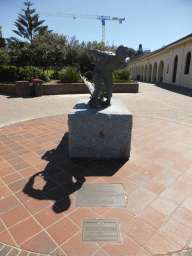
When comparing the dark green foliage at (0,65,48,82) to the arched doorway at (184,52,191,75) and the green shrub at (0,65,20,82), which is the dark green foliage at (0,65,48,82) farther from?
the arched doorway at (184,52,191,75)

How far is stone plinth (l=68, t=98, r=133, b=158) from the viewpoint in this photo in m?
3.58

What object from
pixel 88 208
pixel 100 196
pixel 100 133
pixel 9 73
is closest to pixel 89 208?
pixel 88 208

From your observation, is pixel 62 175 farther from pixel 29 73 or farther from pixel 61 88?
pixel 29 73

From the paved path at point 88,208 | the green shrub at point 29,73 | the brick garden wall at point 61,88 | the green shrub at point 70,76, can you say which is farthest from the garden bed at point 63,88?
the paved path at point 88,208

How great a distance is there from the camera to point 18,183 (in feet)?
9.95

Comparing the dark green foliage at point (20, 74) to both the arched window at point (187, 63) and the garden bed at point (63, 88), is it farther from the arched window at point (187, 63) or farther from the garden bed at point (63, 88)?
the arched window at point (187, 63)

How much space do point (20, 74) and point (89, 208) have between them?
1597cm

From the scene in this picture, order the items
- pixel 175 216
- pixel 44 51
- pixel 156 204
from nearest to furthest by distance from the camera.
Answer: pixel 175 216 → pixel 156 204 → pixel 44 51

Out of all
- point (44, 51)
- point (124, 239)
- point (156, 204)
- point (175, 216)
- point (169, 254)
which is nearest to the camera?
point (169, 254)

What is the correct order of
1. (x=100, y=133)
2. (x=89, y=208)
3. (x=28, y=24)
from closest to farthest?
(x=89, y=208) < (x=100, y=133) < (x=28, y=24)

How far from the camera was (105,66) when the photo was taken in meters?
3.76

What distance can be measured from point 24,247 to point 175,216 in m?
1.78

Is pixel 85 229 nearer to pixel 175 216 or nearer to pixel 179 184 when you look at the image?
pixel 175 216

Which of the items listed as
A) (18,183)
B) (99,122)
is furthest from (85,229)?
(99,122)
